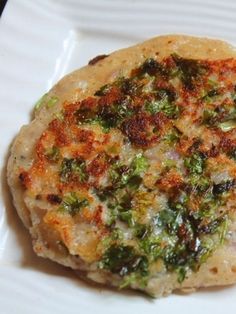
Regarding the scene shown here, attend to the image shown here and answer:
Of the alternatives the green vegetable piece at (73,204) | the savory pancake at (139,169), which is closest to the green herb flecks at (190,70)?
the savory pancake at (139,169)

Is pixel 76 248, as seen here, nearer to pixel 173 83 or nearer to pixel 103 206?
pixel 103 206

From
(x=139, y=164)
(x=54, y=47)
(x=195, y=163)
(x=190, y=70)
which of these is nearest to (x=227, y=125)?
(x=195, y=163)

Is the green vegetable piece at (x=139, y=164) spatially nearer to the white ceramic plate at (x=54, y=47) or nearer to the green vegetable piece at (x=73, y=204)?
the green vegetable piece at (x=73, y=204)

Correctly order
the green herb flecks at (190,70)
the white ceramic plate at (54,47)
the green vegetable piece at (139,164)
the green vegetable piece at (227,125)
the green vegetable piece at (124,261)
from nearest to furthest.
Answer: the green vegetable piece at (124,261) < the white ceramic plate at (54,47) < the green vegetable piece at (139,164) < the green vegetable piece at (227,125) < the green herb flecks at (190,70)

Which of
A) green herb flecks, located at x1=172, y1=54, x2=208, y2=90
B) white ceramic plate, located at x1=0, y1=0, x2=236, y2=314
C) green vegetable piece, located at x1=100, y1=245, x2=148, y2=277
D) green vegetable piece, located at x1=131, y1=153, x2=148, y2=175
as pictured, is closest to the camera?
green vegetable piece, located at x1=100, y1=245, x2=148, y2=277

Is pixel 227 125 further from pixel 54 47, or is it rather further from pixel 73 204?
pixel 54 47

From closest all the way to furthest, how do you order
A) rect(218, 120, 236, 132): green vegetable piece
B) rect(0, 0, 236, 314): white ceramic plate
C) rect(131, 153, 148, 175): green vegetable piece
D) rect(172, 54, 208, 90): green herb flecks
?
rect(0, 0, 236, 314): white ceramic plate < rect(131, 153, 148, 175): green vegetable piece < rect(218, 120, 236, 132): green vegetable piece < rect(172, 54, 208, 90): green herb flecks

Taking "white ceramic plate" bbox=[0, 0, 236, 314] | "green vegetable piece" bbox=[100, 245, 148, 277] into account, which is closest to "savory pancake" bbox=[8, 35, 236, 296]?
"green vegetable piece" bbox=[100, 245, 148, 277]

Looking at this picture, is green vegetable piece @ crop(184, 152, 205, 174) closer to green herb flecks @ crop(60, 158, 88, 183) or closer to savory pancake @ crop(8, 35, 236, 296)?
savory pancake @ crop(8, 35, 236, 296)

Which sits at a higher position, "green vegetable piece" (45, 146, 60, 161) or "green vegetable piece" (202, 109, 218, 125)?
"green vegetable piece" (202, 109, 218, 125)
